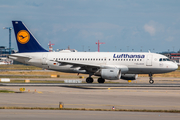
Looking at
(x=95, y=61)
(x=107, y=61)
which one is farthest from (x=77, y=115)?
(x=95, y=61)

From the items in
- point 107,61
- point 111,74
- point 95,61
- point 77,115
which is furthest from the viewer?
point 95,61

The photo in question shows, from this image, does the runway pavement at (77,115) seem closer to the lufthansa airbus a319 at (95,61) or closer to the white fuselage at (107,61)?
the lufthansa airbus a319 at (95,61)

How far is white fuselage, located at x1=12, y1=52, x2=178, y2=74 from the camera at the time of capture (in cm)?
4256

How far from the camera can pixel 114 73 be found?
40.2 meters

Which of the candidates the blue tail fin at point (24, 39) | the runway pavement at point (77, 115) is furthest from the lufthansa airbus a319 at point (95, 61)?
the runway pavement at point (77, 115)

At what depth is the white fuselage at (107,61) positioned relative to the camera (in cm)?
4256

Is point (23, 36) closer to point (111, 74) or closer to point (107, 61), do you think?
point (107, 61)

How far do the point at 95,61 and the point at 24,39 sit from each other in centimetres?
1249

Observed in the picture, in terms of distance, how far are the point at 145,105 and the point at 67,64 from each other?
74.0 ft

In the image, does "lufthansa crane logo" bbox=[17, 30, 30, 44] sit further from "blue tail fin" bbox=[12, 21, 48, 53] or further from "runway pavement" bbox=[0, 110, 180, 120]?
"runway pavement" bbox=[0, 110, 180, 120]

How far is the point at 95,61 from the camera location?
4431 cm

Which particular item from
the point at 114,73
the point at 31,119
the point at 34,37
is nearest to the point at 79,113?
the point at 31,119

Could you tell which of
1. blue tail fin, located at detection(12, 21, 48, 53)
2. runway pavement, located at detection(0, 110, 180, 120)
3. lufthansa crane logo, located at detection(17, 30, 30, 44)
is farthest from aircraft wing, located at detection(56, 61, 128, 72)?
runway pavement, located at detection(0, 110, 180, 120)

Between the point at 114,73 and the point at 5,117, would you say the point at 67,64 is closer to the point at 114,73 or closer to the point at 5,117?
the point at 114,73
